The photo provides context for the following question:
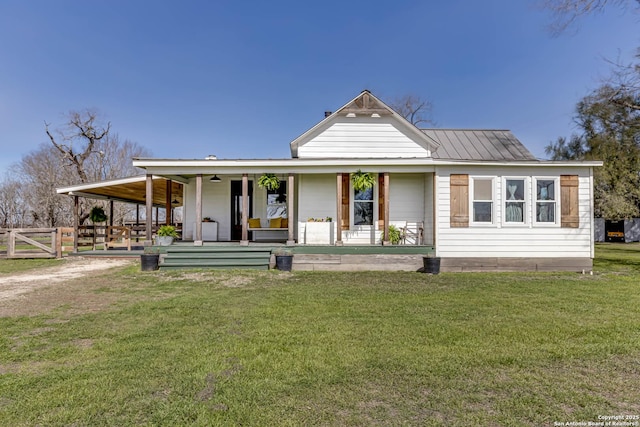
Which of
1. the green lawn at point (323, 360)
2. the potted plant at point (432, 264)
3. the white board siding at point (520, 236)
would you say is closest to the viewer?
the green lawn at point (323, 360)

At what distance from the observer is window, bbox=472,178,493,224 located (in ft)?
33.0

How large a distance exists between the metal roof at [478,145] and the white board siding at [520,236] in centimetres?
174

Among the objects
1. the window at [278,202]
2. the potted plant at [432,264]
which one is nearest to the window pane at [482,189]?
the potted plant at [432,264]

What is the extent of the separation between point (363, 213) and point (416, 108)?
21812mm

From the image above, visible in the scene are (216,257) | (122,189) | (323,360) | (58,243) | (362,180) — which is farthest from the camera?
(122,189)

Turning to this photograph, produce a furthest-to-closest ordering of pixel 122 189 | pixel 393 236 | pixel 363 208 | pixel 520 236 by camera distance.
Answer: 1. pixel 122 189
2. pixel 363 208
3. pixel 393 236
4. pixel 520 236

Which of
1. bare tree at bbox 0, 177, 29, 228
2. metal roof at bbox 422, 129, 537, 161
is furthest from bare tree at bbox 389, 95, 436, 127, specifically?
bare tree at bbox 0, 177, 29, 228

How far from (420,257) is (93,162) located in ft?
98.5

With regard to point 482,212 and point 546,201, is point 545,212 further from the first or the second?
point 482,212

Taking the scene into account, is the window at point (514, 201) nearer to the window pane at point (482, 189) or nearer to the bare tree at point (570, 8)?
the window pane at point (482, 189)

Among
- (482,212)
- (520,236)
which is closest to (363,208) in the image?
(482,212)

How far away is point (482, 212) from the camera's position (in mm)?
10086

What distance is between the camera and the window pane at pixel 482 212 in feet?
33.0

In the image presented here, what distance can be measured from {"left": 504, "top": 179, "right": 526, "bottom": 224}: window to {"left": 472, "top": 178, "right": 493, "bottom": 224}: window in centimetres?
47
